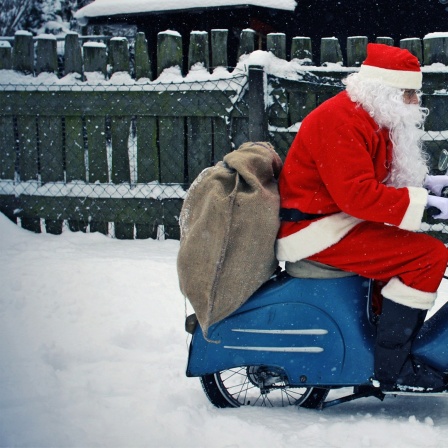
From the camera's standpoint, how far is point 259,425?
2777 millimetres

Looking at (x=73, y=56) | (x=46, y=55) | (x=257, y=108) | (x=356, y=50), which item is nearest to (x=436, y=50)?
(x=356, y=50)

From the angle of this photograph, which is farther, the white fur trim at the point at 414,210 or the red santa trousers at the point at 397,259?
the red santa trousers at the point at 397,259

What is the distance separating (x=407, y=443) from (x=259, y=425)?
0.61 m

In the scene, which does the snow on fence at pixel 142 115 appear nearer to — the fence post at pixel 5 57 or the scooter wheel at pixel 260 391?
the fence post at pixel 5 57

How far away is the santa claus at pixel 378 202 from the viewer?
2521 mm

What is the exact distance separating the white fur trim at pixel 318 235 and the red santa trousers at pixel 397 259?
3 centimetres

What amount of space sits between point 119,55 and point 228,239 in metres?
3.71

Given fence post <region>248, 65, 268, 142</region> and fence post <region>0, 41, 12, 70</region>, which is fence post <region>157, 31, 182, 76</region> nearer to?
fence post <region>248, 65, 268, 142</region>

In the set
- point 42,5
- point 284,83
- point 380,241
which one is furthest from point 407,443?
point 42,5

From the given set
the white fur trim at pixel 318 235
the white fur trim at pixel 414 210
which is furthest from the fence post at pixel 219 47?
the white fur trim at pixel 414 210

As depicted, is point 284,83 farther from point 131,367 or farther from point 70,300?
point 131,367

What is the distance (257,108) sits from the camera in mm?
5305

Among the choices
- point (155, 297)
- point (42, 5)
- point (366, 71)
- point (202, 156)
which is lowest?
point (155, 297)

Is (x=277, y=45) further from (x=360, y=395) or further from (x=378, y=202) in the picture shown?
(x=360, y=395)
